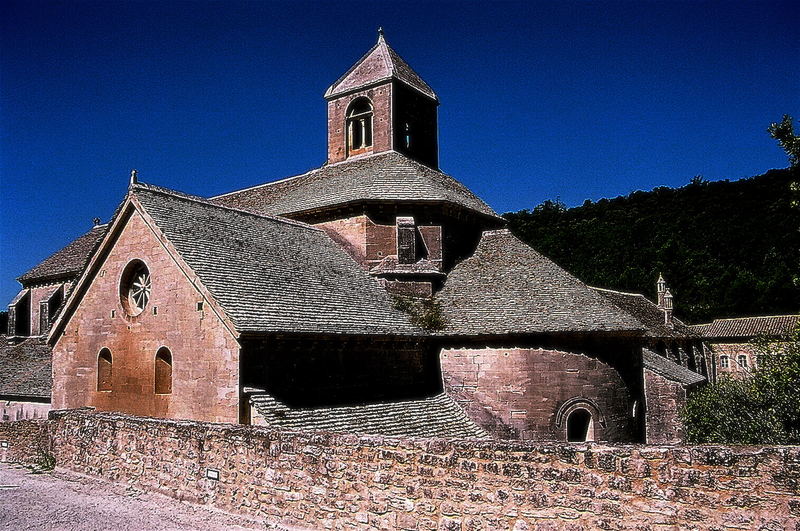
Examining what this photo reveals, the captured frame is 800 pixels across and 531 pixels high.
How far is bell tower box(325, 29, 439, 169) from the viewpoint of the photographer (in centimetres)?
2534

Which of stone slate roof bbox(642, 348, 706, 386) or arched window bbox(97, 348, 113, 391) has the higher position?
arched window bbox(97, 348, 113, 391)

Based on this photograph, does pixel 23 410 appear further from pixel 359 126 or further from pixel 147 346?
pixel 359 126

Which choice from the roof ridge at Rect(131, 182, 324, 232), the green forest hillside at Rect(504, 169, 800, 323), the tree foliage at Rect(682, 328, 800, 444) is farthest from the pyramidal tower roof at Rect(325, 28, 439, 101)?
the green forest hillside at Rect(504, 169, 800, 323)

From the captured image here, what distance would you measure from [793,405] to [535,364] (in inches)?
234

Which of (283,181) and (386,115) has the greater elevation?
(386,115)

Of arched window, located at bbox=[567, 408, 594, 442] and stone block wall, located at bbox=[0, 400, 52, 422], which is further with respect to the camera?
stone block wall, located at bbox=[0, 400, 52, 422]

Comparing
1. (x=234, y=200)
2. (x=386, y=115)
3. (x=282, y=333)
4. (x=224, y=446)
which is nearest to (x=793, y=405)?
(x=282, y=333)

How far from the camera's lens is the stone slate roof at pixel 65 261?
102 ft

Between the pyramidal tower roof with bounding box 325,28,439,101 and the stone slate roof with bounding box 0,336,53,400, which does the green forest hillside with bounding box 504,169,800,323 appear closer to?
the pyramidal tower roof with bounding box 325,28,439,101

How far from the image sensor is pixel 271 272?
16422 millimetres

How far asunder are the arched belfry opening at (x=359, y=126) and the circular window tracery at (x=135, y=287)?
1160cm

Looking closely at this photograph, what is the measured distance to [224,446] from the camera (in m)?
10.2

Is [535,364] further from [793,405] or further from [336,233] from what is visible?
[336,233]

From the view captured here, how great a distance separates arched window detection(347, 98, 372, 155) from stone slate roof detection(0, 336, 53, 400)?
1418cm
